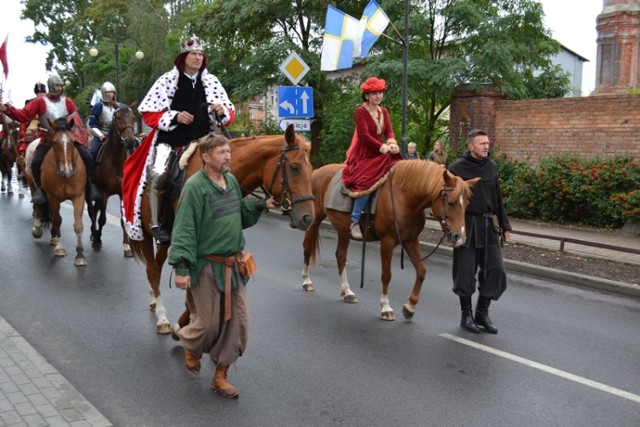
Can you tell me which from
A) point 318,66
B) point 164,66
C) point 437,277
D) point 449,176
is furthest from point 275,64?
point 164,66

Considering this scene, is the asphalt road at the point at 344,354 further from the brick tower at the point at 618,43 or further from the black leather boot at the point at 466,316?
the brick tower at the point at 618,43

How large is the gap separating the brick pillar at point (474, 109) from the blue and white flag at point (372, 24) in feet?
15.3

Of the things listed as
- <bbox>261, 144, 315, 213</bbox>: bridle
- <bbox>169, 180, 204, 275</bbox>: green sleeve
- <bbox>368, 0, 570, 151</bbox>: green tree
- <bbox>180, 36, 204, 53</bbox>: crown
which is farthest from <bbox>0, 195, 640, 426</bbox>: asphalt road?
<bbox>368, 0, 570, 151</bbox>: green tree

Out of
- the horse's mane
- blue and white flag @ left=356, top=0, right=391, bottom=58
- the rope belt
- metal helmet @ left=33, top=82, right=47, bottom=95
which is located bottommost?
the rope belt

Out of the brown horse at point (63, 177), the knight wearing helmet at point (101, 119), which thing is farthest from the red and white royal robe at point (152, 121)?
the knight wearing helmet at point (101, 119)

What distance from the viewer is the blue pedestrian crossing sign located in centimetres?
1504

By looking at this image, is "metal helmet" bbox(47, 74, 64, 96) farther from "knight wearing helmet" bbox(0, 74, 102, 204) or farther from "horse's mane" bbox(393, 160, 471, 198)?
"horse's mane" bbox(393, 160, 471, 198)

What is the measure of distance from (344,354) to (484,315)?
1.82 m

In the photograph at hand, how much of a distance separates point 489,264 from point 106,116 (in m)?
7.22

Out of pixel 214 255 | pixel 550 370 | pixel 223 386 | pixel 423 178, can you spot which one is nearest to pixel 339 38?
pixel 423 178

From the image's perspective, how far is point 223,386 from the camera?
4.96m

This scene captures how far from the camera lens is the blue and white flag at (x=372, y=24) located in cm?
1294

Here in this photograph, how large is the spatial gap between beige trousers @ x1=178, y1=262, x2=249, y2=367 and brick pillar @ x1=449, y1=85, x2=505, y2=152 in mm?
13206

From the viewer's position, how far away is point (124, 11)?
5334 centimetres
